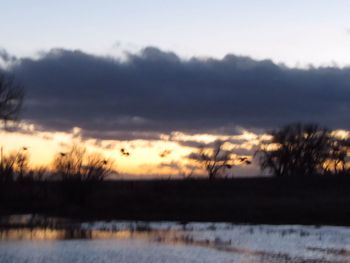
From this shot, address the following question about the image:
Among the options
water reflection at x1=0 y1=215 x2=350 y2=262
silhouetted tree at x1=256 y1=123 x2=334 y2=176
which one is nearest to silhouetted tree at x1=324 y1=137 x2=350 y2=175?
silhouetted tree at x1=256 y1=123 x2=334 y2=176

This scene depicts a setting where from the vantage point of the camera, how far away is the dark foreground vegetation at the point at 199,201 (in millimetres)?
51969

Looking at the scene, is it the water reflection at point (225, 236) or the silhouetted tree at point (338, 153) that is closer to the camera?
the water reflection at point (225, 236)

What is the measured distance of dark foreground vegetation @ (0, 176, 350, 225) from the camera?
52.0 m

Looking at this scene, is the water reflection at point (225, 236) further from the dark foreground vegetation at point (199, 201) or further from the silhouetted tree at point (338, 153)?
the silhouetted tree at point (338, 153)

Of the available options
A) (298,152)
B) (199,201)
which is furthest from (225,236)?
(298,152)

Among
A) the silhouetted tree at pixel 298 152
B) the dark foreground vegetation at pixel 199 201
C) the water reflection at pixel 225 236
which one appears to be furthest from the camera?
the silhouetted tree at pixel 298 152

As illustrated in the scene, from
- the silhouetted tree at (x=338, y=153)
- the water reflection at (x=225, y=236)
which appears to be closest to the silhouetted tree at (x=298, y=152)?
the silhouetted tree at (x=338, y=153)

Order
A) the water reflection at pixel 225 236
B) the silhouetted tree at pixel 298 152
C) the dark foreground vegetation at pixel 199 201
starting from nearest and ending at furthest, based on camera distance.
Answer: the water reflection at pixel 225 236
the dark foreground vegetation at pixel 199 201
the silhouetted tree at pixel 298 152

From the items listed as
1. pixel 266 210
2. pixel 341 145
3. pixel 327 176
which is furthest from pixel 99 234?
pixel 341 145

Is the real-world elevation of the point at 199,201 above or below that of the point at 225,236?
above

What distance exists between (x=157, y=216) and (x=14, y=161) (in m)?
22.0

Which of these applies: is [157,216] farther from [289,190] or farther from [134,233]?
[289,190]

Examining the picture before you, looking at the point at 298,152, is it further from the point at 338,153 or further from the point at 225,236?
the point at 225,236

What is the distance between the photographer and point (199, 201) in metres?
64.9
